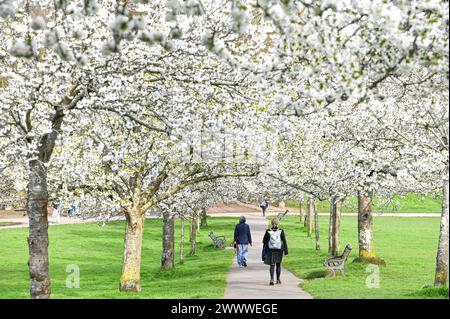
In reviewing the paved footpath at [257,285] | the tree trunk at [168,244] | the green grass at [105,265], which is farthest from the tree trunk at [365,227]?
the tree trunk at [168,244]

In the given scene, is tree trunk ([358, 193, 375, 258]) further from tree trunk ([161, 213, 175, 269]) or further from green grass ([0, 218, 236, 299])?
tree trunk ([161, 213, 175, 269])

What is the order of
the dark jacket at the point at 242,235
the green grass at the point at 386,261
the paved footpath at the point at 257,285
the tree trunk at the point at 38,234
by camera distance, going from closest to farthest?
the tree trunk at the point at 38,234 < the paved footpath at the point at 257,285 < the green grass at the point at 386,261 < the dark jacket at the point at 242,235

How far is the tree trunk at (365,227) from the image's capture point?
25328mm

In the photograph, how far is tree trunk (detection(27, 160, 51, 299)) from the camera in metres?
13.9

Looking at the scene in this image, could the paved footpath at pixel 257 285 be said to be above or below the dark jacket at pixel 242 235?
below

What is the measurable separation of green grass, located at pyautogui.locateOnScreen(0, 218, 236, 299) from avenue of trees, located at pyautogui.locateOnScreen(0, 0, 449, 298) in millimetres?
2347

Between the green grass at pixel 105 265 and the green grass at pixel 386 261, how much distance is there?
9.89ft

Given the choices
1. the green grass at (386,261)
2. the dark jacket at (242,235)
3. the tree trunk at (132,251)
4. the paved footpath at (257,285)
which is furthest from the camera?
the dark jacket at (242,235)

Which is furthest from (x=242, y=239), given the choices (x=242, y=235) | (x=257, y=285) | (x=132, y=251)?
(x=132, y=251)

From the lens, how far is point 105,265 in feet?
103

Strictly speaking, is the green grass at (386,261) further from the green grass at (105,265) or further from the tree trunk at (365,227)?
the green grass at (105,265)

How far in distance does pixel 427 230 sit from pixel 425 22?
1748 inches

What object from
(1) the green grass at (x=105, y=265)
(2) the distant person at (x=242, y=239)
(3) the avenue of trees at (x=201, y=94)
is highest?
(3) the avenue of trees at (x=201, y=94)
